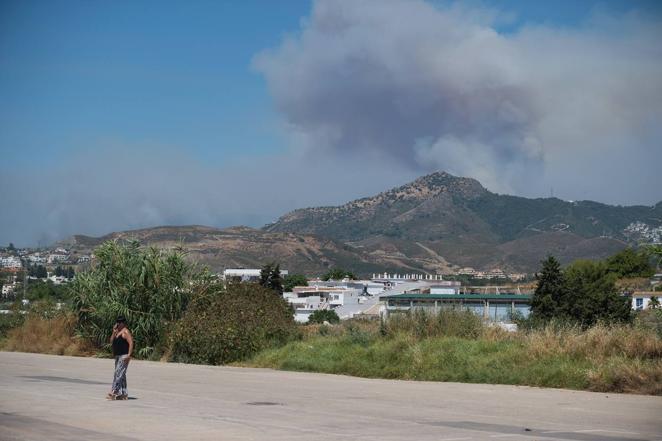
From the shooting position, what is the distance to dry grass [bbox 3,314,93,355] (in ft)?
129

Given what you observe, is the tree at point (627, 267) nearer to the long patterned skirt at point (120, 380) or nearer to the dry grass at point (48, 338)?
the dry grass at point (48, 338)

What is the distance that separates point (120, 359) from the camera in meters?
18.7

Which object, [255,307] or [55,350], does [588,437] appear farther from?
[55,350]

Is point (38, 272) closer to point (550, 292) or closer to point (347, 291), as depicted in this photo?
point (347, 291)

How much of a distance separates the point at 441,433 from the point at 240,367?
18.0 m

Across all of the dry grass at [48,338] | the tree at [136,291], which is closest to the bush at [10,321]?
the dry grass at [48,338]

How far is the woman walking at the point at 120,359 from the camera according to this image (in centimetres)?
1825

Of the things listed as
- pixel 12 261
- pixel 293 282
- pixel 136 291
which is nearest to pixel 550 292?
pixel 136 291

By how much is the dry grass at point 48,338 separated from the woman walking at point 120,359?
2056cm

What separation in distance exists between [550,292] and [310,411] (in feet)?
222

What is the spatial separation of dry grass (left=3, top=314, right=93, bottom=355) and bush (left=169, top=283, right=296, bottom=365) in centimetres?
677

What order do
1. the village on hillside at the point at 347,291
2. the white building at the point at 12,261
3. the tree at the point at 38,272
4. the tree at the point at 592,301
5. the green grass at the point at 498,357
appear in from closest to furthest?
the green grass at the point at 498,357, the tree at the point at 592,301, the village on hillside at the point at 347,291, the tree at the point at 38,272, the white building at the point at 12,261

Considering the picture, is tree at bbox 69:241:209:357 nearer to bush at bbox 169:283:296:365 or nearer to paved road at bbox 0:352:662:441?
bush at bbox 169:283:296:365

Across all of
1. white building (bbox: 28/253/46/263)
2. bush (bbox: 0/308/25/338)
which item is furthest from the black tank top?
white building (bbox: 28/253/46/263)
